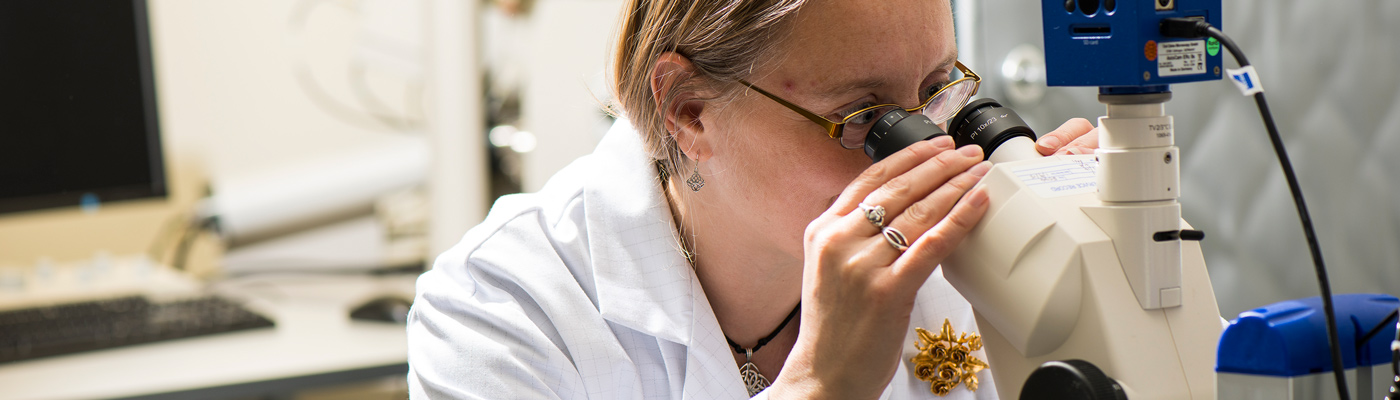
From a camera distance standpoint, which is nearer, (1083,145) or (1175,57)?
(1175,57)

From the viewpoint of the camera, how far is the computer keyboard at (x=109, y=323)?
183 centimetres

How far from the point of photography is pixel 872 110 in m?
1.02

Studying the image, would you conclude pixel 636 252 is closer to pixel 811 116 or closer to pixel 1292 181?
pixel 811 116

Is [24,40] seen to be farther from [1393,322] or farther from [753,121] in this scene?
[1393,322]

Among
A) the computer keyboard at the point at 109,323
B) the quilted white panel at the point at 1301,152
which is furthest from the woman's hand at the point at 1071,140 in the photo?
the computer keyboard at the point at 109,323

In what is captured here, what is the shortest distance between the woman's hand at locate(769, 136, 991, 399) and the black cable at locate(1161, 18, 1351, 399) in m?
0.20

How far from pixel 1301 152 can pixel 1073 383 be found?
3.33 ft

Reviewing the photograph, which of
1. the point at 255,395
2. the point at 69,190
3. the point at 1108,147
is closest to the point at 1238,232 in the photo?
the point at 1108,147

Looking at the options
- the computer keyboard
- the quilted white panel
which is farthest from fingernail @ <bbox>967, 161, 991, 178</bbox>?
the computer keyboard

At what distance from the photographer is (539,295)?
1.23 metres

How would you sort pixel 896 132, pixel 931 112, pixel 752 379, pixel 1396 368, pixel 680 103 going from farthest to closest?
1. pixel 752 379
2. pixel 680 103
3. pixel 931 112
4. pixel 896 132
5. pixel 1396 368

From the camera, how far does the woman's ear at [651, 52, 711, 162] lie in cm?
121

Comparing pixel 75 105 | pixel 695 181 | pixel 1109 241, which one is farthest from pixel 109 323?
pixel 1109 241

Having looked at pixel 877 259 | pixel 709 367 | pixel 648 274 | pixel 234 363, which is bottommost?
pixel 234 363
